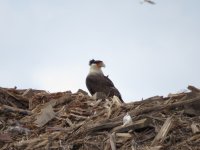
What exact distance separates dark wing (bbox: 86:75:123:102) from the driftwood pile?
4781 millimetres

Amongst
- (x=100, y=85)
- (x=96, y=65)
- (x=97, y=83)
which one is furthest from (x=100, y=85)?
(x=96, y=65)

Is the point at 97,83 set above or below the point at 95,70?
below

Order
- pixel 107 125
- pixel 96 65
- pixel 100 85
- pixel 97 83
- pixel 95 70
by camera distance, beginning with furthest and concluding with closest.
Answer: pixel 96 65 < pixel 95 70 < pixel 97 83 < pixel 100 85 < pixel 107 125

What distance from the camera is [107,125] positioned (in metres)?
9.07

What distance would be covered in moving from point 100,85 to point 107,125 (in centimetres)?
758

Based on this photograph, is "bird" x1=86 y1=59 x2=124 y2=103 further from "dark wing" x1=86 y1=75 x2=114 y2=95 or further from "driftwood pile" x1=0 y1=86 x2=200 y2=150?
"driftwood pile" x1=0 y1=86 x2=200 y2=150

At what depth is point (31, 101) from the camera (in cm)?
1198

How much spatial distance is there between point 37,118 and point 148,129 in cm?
238

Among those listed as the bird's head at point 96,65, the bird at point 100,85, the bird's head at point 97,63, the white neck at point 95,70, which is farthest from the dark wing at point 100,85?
the bird's head at point 97,63

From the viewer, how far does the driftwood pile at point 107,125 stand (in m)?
8.62

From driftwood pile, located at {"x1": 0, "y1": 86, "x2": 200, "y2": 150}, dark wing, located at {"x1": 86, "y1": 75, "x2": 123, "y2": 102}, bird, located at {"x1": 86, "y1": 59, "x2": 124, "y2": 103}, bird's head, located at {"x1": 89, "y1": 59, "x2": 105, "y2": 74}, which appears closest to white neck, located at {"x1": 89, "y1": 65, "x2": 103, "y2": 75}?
bird's head, located at {"x1": 89, "y1": 59, "x2": 105, "y2": 74}

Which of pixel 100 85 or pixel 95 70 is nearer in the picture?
pixel 100 85

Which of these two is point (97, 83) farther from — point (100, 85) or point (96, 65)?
point (96, 65)

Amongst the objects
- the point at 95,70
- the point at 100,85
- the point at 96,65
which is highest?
the point at 96,65
